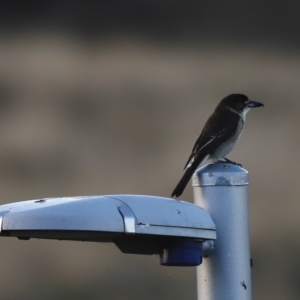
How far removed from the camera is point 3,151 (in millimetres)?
6902

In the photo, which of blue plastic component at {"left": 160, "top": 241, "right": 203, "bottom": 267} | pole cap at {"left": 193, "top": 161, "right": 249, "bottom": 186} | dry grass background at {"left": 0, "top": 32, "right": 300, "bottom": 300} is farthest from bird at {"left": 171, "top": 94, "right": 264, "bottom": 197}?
dry grass background at {"left": 0, "top": 32, "right": 300, "bottom": 300}

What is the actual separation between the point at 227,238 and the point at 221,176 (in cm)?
14

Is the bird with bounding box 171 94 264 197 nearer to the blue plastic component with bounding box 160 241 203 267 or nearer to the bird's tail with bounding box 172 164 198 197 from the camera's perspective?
the bird's tail with bounding box 172 164 198 197

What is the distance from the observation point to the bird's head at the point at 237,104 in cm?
404

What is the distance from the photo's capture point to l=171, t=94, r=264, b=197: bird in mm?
3459

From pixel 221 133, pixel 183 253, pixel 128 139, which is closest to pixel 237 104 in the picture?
pixel 221 133

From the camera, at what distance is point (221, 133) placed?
3684 millimetres

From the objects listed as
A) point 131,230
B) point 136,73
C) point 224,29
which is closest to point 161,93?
point 136,73

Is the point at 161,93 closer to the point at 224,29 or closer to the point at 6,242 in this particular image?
the point at 224,29

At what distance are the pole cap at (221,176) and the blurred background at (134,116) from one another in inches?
164

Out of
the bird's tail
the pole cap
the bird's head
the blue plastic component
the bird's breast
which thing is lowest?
the blue plastic component

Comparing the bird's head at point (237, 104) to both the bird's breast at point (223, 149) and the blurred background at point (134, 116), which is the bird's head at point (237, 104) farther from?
the blurred background at point (134, 116)

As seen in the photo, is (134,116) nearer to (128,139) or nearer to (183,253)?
(128,139)

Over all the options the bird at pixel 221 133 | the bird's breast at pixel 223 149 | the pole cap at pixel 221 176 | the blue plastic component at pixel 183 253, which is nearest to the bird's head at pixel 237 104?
the bird at pixel 221 133
